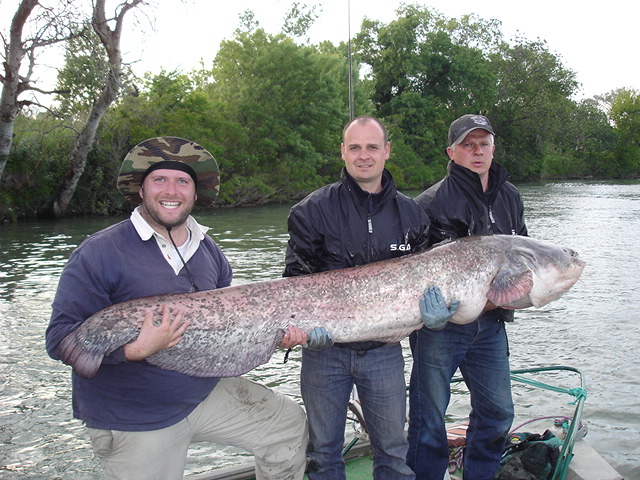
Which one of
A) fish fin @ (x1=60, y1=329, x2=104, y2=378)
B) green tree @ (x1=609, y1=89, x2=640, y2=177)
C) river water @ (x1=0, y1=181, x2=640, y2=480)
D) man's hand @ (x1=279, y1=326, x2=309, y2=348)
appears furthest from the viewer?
green tree @ (x1=609, y1=89, x2=640, y2=177)

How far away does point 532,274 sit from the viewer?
11.0 feet

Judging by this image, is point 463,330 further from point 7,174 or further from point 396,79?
point 396,79

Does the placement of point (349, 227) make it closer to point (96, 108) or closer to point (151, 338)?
Answer: point (151, 338)

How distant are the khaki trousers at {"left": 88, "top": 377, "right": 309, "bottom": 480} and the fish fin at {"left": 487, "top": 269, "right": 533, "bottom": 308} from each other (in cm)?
138

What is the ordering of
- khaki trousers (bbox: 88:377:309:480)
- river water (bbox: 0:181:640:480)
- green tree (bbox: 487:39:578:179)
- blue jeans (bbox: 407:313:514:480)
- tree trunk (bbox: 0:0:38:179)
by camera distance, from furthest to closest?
1. green tree (bbox: 487:39:578:179)
2. tree trunk (bbox: 0:0:38:179)
3. river water (bbox: 0:181:640:480)
4. blue jeans (bbox: 407:313:514:480)
5. khaki trousers (bbox: 88:377:309:480)

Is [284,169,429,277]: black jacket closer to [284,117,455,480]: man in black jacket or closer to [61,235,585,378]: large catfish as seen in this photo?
[284,117,455,480]: man in black jacket

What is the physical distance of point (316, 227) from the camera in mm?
3211

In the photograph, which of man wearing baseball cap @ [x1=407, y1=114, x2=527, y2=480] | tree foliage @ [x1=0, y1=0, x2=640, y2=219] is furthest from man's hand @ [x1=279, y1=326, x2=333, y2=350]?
tree foliage @ [x1=0, y1=0, x2=640, y2=219]

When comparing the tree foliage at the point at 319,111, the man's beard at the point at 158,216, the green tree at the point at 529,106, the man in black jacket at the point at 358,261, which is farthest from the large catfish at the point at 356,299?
the green tree at the point at 529,106

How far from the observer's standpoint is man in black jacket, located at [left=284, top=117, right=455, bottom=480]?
3133mm

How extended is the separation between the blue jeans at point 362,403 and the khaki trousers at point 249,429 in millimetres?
120

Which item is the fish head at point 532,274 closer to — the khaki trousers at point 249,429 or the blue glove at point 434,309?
the blue glove at point 434,309

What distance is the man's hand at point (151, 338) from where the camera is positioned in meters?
2.67

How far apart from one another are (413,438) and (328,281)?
47.3 inches
